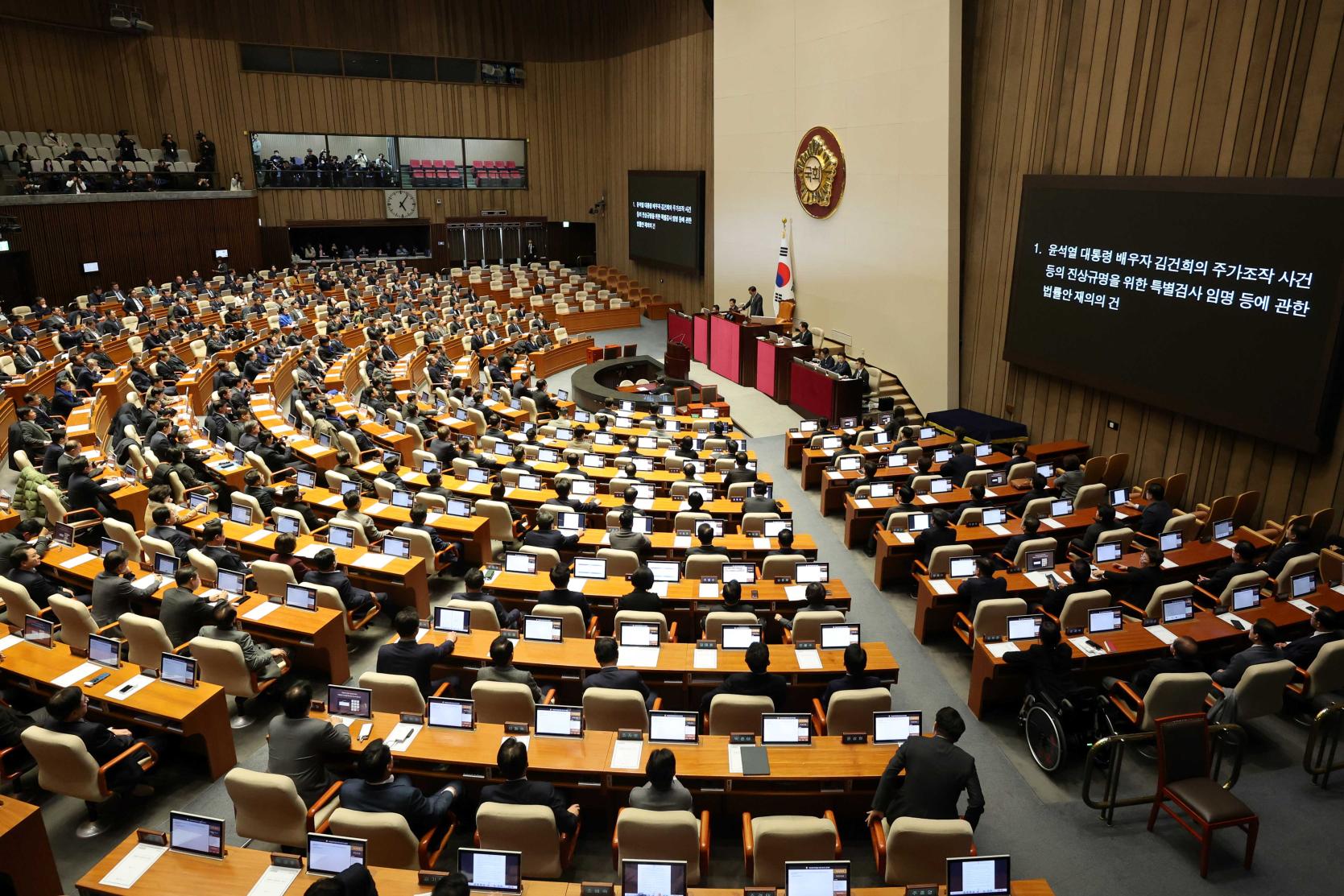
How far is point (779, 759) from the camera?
5.25 metres

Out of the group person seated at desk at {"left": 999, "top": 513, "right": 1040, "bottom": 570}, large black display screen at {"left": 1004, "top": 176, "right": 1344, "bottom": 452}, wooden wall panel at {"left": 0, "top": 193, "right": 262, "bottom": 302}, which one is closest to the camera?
person seated at desk at {"left": 999, "top": 513, "right": 1040, "bottom": 570}

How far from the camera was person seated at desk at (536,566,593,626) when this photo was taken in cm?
703

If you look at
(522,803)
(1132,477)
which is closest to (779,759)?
(522,803)

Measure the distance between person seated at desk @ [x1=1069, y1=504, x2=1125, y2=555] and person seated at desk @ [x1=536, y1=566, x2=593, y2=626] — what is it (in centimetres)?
532

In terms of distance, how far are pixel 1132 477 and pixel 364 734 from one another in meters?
10.8

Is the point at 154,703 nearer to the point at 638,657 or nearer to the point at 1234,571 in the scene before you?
the point at 638,657

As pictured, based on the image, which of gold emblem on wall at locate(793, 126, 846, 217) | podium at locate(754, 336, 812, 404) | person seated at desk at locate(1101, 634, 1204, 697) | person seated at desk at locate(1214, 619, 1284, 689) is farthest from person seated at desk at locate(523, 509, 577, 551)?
gold emblem on wall at locate(793, 126, 846, 217)

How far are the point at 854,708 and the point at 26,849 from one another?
15.9 ft

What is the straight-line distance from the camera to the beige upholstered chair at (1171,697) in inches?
233

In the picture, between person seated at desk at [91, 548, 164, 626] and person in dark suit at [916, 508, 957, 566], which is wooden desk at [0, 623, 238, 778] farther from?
person in dark suit at [916, 508, 957, 566]

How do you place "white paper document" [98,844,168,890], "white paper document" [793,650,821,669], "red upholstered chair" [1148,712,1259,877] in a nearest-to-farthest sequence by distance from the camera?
1. "white paper document" [98,844,168,890]
2. "red upholstered chair" [1148,712,1259,877]
3. "white paper document" [793,650,821,669]

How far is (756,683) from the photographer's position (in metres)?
5.90

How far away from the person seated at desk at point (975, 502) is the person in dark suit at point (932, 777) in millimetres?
5299

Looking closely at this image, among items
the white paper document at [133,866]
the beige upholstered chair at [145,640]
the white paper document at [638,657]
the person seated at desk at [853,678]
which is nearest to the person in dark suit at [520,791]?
the white paper document at [133,866]
